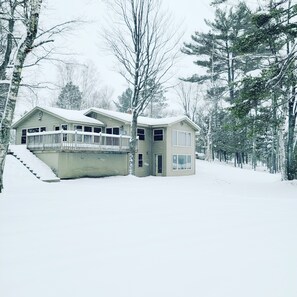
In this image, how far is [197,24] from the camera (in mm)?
35844

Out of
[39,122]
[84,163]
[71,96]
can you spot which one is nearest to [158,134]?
[84,163]

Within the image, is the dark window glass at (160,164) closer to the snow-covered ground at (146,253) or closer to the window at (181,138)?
the window at (181,138)

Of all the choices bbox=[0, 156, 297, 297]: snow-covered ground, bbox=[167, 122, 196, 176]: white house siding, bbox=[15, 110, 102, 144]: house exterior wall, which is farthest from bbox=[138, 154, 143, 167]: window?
bbox=[0, 156, 297, 297]: snow-covered ground

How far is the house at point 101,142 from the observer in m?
20.6

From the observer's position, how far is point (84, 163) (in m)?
21.7

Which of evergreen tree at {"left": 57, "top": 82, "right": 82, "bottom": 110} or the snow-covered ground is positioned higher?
evergreen tree at {"left": 57, "top": 82, "right": 82, "bottom": 110}

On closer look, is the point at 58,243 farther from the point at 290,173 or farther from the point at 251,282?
the point at 290,173

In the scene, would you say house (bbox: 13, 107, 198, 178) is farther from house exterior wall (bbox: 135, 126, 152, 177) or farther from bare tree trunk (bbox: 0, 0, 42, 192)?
bare tree trunk (bbox: 0, 0, 42, 192)

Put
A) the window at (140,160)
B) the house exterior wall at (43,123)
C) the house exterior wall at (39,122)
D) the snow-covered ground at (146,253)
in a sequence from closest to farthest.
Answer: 1. the snow-covered ground at (146,253)
2. the house exterior wall at (43,123)
3. the house exterior wall at (39,122)
4. the window at (140,160)

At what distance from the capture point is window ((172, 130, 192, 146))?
93.4ft

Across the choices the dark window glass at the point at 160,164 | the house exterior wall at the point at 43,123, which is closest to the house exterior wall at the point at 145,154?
the dark window glass at the point at 160,164

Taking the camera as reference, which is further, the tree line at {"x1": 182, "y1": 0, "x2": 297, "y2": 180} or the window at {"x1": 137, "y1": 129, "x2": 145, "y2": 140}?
the window at {"x1": 137, "y1": 129, "x2": 145, "y2": 140}

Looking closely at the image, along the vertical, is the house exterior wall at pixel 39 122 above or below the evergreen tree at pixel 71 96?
below

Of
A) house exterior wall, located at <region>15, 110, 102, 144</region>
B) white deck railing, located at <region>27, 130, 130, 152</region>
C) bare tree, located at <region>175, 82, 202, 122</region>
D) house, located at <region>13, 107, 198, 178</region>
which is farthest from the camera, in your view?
bare tree, located at <region>175, 82, 202, 122</region>
